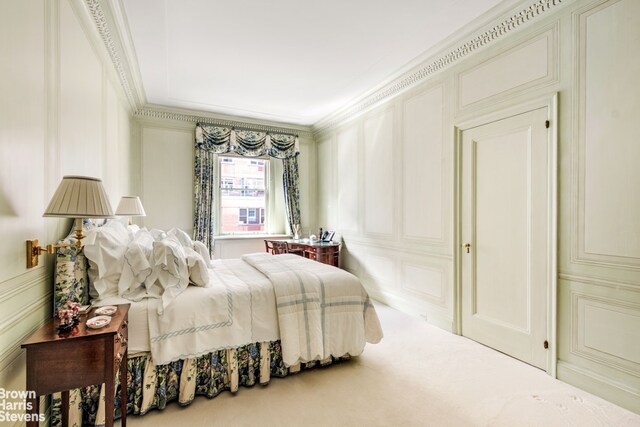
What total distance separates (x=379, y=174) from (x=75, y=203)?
11.8ft

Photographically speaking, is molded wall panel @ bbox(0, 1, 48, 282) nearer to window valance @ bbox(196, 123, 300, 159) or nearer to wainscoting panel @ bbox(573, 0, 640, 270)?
wainscoting panel @ bbox(573, 0, 640, 270)

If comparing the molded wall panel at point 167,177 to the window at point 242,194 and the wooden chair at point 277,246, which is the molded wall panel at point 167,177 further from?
the wooden chair at point 277,246

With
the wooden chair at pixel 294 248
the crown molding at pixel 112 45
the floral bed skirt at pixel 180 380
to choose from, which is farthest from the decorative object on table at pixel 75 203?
the wooden chair at pixel 294 248

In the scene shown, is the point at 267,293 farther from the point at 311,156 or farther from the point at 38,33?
the point at 311,156

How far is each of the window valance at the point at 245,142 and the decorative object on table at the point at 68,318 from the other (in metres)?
4.12

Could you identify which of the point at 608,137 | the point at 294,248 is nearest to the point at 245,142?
the point at 294,248

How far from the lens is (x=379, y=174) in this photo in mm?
4371

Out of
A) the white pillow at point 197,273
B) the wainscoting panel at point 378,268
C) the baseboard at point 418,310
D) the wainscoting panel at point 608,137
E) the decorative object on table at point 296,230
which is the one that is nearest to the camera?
the wainscoting panel at point 608,137

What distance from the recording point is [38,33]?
5.32ft

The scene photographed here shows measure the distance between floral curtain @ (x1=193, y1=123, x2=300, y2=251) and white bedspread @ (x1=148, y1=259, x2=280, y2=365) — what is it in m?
3.02

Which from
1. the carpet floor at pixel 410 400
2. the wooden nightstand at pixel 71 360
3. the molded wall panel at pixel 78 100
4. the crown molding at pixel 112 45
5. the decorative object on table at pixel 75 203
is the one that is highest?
the crown molding at pixel 112 45

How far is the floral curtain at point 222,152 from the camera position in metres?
5.14

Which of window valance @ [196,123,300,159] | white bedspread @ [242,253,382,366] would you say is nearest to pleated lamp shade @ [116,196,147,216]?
white bedspread @ [242,253,382,366]

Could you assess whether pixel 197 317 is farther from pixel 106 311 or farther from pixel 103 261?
pixel 103 261
